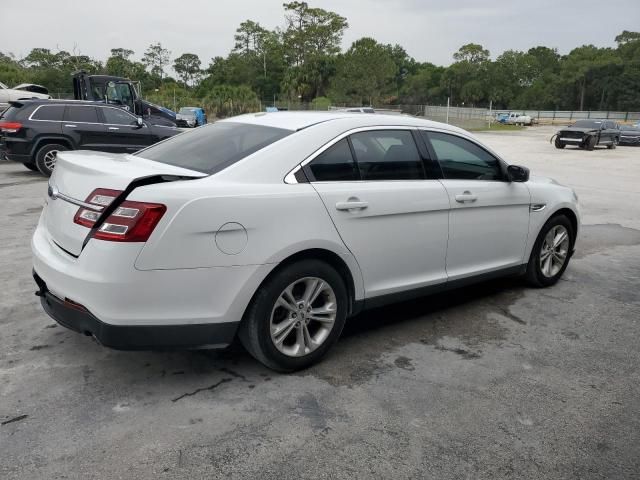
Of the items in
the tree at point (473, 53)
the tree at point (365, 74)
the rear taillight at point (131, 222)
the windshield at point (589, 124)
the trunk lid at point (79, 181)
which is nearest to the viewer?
the rear taillight at point (131, 222)

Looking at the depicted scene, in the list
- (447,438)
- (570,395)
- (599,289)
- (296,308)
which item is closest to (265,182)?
(296,308)

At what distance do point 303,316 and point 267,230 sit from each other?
2.04 ft

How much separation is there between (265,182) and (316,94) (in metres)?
96.5

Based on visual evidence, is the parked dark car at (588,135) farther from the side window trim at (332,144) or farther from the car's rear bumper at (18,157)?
the side window trim at (332,144)

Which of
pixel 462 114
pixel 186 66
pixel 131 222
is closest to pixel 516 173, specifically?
pixel 131 222

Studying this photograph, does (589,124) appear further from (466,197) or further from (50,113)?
(466,197)

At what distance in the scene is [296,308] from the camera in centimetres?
346

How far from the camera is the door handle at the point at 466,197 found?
430cm

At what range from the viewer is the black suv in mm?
12125

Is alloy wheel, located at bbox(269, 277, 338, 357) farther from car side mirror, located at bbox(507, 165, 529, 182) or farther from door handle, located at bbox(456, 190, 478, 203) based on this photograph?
car side mirror, located at bbox(507, 165, 529, 182)

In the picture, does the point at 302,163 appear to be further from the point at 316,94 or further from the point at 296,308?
the point at 316,94

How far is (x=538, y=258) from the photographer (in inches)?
208

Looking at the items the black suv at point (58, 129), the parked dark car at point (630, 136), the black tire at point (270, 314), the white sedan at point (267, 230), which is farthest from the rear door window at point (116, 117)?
the parked dark car at point (630, 136)

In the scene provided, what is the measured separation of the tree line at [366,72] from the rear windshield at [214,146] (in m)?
72.3
